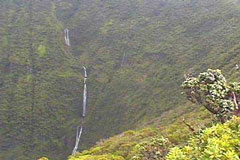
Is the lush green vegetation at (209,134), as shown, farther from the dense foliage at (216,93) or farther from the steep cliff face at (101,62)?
the steep cliff face at (101,62)

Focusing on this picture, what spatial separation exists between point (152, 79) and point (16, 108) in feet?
113

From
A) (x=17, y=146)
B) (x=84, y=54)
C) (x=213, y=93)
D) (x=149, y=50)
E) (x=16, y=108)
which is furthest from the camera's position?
(x=84, y=54)

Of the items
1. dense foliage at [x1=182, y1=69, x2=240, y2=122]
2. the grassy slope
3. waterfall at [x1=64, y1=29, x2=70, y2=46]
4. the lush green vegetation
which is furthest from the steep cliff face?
dense foliage at [x1=182, y1=69, x2=240, y2=122]

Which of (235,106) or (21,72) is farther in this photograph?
(21,72)

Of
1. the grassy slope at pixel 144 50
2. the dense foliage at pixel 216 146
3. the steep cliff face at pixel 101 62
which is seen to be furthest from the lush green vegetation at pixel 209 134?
the steep cliff face at pixel 101 62

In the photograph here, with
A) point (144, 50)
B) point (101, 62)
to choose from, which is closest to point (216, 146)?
point (144, 50)

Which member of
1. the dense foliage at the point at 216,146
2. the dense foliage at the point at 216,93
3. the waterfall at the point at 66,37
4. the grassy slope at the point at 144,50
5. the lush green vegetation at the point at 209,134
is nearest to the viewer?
the dense foliage at the point at 216,146

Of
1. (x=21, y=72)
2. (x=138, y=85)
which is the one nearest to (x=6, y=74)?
(x=21, y=72)

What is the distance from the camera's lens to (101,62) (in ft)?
343

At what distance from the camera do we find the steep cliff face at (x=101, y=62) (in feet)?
269

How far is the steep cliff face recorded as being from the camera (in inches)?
3233

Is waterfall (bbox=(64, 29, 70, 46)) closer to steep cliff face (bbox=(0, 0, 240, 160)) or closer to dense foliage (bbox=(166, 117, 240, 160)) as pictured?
steep cliff face (bbox=(0, 0, 240, 160))

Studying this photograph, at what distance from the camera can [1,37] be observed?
112688 mm

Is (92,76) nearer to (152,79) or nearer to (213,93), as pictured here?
(152,79)
